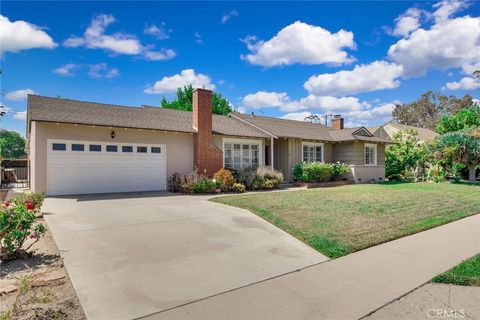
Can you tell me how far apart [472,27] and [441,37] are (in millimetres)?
1482

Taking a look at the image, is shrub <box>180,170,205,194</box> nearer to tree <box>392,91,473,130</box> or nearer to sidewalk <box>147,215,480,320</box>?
sidewalk <box>147,215,480,320</box>

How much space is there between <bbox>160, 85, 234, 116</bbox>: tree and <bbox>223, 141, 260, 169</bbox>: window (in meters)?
21.6

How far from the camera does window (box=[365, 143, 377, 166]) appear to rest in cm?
2220

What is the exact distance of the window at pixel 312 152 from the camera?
20641mm

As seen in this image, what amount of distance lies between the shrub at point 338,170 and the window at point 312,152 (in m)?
1.70

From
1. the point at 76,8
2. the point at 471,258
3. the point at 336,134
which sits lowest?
the point at 471,258

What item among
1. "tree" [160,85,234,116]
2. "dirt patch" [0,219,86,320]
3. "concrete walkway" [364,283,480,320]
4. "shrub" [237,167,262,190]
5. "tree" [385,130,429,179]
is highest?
"tree" [160,85,234,116]

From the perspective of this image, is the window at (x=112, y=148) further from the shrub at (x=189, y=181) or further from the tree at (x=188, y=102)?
the tree at (x=188, y=102)

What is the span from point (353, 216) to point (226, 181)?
7340 millimetres

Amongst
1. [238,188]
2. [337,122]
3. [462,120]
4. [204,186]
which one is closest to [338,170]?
[337,122]

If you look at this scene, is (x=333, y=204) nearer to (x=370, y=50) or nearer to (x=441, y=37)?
(x=441, y=37)

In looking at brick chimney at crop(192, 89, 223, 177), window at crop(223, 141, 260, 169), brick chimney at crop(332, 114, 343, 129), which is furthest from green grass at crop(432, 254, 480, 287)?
brick chimney at crop(332, 114, 343, 129)

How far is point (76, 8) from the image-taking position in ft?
38.1

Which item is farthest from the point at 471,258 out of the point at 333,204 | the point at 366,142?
the point at 366,142
